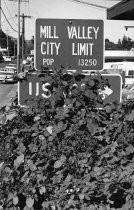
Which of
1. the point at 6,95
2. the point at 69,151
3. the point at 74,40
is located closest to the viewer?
the point at 69,151

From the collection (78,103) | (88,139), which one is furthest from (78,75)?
(88,139)

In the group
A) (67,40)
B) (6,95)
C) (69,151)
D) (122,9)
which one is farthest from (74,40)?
(6,95)

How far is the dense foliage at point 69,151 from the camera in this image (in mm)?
3611

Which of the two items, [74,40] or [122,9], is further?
[122,9]

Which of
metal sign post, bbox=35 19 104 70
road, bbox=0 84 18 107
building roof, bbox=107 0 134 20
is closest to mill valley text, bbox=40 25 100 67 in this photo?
metal sign post, bbox=35 19 104 70

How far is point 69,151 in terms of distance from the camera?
3719 millimetres

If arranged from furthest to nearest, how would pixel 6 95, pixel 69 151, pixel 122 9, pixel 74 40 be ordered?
1. pixel 6 95
2. pixel 122 9
3. pixel 74 40
4. pixel 69 151

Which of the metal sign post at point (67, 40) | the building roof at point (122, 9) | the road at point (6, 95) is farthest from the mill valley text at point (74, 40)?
the road at point (6, 95)

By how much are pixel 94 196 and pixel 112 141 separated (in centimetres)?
50

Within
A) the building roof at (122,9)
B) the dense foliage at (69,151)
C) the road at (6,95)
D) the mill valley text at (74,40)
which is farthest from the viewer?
the road at (6,95)

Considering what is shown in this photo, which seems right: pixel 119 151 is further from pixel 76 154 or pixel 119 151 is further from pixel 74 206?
pixel 74 206

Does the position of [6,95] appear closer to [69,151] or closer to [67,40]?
[67,40]

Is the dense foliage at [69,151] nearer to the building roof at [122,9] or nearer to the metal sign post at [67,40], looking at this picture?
the metal sign post at [67,40]

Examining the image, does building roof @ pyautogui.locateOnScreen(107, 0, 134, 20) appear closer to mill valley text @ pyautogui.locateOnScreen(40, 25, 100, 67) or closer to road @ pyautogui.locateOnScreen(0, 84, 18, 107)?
road @ pyautogui.locateOnScreen(0, 84, 18, 107)
